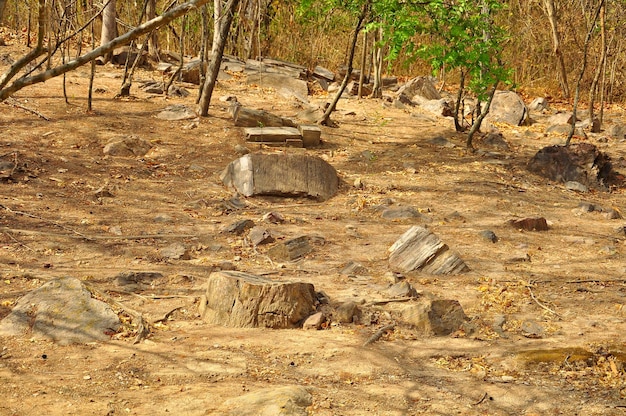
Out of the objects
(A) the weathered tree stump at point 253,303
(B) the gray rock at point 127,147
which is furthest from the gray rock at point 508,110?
(A) the weathered tree stump at point 253,303

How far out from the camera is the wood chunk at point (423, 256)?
607cm

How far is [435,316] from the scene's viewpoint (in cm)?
497

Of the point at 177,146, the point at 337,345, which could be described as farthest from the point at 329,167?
the point at 337,345

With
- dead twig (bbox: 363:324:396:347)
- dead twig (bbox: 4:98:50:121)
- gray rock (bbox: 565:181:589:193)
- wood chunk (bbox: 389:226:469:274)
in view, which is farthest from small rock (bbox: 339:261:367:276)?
dead twig (bbox: 4:98:50:121)

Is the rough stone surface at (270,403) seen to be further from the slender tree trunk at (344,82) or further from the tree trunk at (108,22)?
the tree trunk at (108,22)

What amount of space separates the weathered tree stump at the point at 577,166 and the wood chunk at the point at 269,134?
9.96 feet

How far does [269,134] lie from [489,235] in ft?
11.8

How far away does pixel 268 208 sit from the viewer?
302 inches

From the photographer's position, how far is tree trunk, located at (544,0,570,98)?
13.6 metres

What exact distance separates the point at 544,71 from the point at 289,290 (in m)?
12.8

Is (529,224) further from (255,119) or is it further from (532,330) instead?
(255,119)

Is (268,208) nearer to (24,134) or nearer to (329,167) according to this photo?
(329,167)

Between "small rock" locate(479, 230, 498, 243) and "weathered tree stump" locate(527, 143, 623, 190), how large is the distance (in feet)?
9.17

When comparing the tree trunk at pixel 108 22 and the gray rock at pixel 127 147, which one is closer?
the gray rock at pixel 127 147
